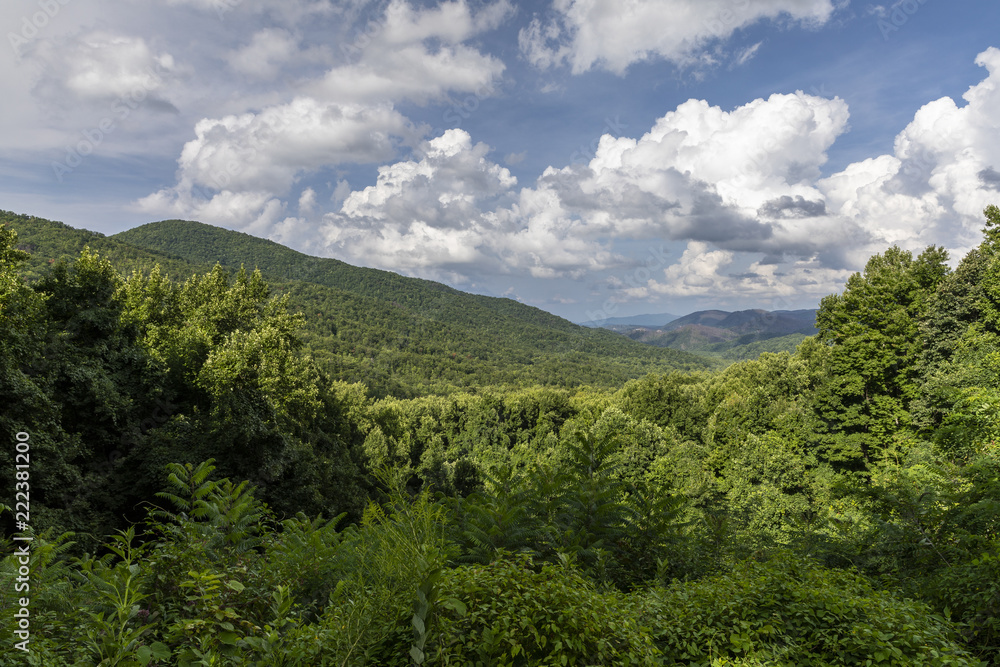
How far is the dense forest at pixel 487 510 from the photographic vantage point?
301 cm

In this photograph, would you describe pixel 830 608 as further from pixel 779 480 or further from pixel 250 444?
pixel 779 480

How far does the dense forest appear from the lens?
3.01 metres

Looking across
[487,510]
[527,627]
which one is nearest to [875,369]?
[487,510]

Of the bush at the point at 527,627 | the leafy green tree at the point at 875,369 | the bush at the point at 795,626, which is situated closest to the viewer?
the bush at the point at 527,627

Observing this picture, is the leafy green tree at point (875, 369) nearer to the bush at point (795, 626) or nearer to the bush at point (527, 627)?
the bush at point (795, 626)

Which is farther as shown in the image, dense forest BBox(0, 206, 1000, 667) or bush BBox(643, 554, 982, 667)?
bush BBox(643, 554, 982, 667)

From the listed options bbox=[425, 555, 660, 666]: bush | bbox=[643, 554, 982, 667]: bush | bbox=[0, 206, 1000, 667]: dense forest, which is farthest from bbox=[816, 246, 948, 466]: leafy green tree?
bbox=[425, 555, 660, 666]: bush

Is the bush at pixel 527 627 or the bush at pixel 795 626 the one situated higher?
the bush at pixel 527 627

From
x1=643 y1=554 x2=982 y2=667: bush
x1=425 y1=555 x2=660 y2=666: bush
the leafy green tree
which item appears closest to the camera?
x1=425 y1=555 x2=660 y2=666: bush

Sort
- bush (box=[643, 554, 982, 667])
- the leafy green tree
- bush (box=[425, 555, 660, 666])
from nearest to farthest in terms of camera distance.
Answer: bush (box=[425, 555, 660, 666]) < bush (box=[643, 554, 982, 667]) < the leafy green tree

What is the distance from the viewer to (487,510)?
20.7ft

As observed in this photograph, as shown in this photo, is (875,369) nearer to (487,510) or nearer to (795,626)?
(795,626)

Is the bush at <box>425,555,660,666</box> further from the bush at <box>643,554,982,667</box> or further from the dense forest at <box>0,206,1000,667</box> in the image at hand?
the bush at <box>643,554,982,667</box>

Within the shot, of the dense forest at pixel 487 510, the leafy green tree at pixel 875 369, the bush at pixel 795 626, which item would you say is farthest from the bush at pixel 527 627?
the leafy green tree at pixel 875 369
